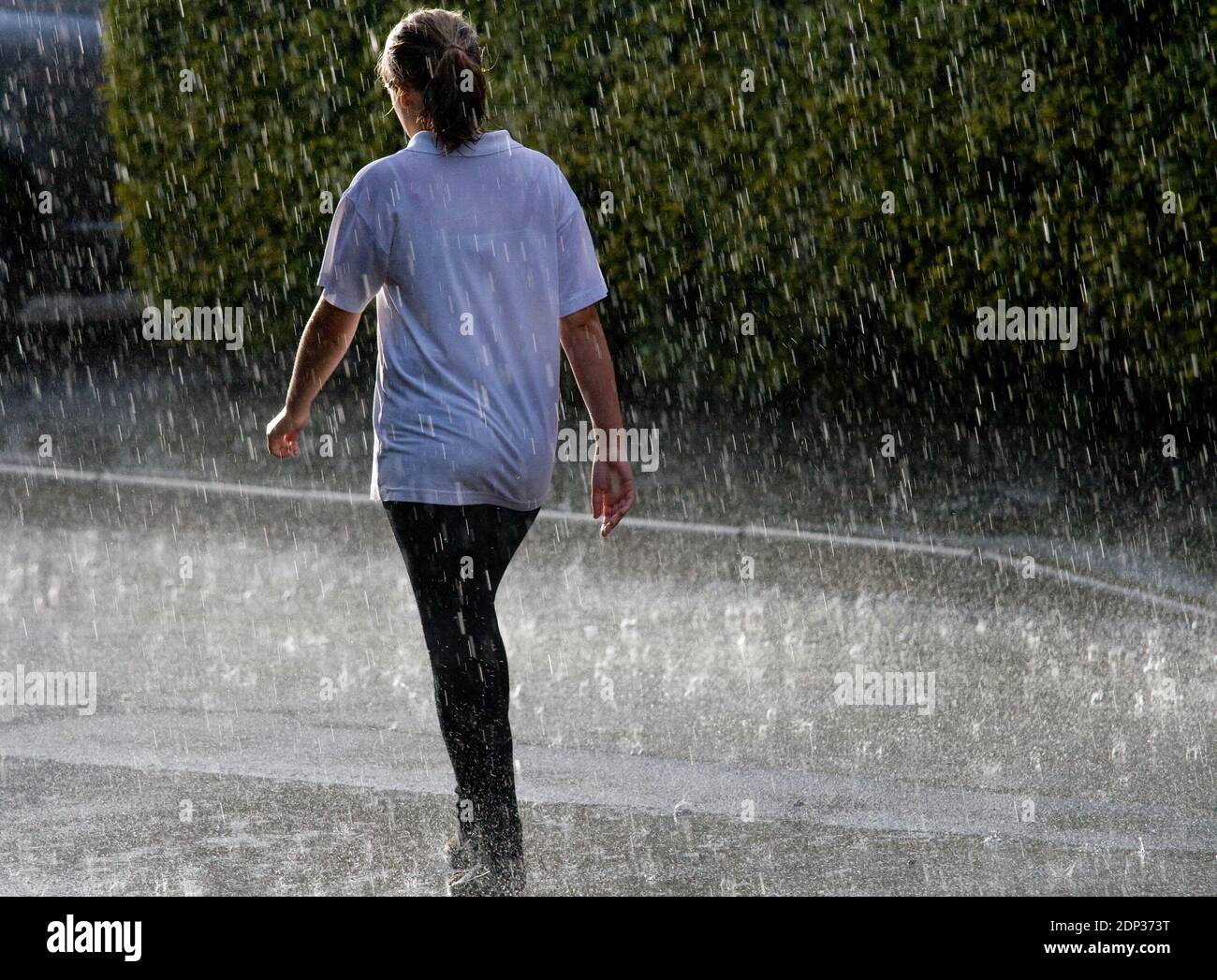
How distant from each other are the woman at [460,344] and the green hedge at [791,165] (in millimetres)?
6028

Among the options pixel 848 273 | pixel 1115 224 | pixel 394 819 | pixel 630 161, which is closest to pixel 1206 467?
pixel 1115 224

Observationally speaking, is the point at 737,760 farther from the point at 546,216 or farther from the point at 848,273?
the point at 848,273

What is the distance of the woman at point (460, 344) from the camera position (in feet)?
13.3

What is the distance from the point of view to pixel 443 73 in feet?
13.3

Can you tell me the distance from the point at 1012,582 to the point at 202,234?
21.7 feet

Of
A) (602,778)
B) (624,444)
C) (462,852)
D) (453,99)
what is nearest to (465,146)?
(453,99)

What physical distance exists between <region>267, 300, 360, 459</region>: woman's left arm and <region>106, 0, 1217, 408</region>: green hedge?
5.92 meters

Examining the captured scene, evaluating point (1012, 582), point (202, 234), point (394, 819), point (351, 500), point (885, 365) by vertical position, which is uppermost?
point (202, 234)

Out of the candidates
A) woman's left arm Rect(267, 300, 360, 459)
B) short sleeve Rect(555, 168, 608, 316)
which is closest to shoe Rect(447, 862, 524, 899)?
woman's left arm Rect(267, 300, 360, 459)

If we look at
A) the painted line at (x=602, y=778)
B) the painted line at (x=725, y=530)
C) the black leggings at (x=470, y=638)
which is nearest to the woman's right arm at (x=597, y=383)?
the black leggings at (x=470, y=638)

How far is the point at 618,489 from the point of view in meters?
4.46

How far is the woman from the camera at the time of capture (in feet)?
13.3

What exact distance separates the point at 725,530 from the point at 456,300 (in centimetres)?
509

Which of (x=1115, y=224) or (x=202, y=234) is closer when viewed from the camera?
(x=1115, y=224)
